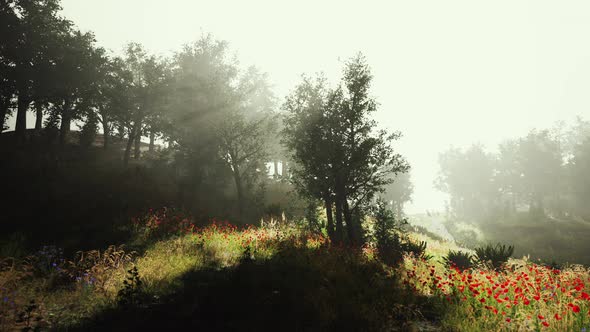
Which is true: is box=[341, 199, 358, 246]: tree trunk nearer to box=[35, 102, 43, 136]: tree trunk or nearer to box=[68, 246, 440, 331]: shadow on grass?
box=[68, 246, 440, 331]: shadow on grass

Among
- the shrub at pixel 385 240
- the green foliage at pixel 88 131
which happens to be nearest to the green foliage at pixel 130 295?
the shrub at pixel 385 240

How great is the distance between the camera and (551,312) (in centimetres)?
531

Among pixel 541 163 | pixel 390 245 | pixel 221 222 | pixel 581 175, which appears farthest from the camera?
pixel 541 163

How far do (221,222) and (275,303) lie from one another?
1070 cm

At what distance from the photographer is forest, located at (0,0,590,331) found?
544 cm

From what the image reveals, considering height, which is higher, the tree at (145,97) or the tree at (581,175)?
the tree at (145,97)

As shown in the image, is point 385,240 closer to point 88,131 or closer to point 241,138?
point 241,138

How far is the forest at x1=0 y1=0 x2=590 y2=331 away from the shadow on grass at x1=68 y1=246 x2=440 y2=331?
0.04 m

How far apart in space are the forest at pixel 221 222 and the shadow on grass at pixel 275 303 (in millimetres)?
Answer: 43

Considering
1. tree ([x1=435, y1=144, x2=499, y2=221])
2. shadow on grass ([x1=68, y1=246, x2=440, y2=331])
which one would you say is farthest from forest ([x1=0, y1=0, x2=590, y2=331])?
tree ([x1=435, y1=144, x2=499, y2=221])

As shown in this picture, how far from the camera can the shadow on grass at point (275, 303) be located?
196 inches

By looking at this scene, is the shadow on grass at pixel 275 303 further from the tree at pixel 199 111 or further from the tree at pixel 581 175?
the tree at pixel 581 175

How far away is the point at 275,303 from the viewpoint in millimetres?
5801

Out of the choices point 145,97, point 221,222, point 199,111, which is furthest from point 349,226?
point 145,97
